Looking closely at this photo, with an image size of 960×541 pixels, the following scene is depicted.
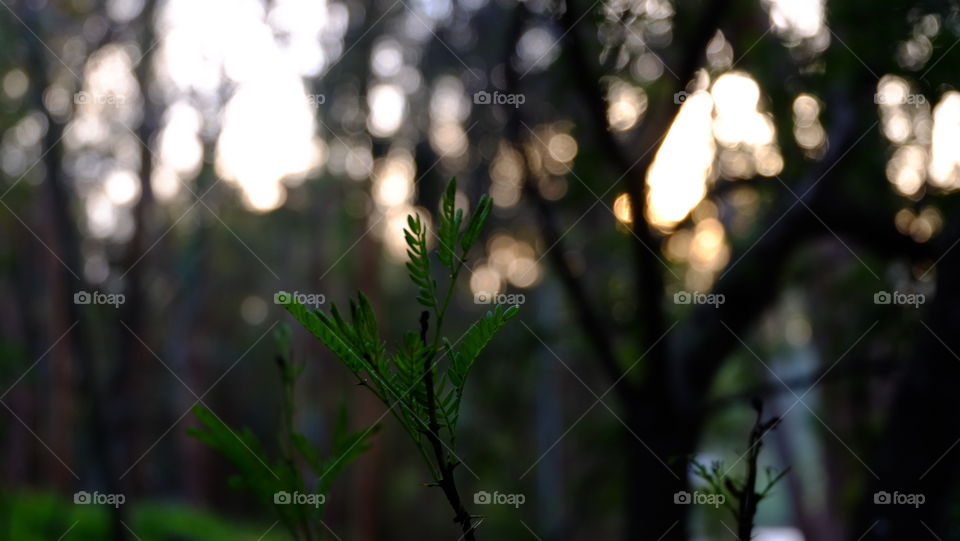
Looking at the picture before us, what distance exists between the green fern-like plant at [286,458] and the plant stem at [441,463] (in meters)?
0.19

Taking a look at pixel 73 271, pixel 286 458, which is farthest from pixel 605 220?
pixel 286 458

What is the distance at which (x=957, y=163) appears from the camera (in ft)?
10.4

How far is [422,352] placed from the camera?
82 cm

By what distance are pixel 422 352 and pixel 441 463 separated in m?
0.09

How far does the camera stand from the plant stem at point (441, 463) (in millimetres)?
784

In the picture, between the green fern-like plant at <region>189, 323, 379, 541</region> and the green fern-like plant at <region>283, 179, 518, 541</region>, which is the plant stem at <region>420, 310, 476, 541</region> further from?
the green fern-like plant at <region>189, 323, 379, 541</region>

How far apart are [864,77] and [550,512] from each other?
7525 mm

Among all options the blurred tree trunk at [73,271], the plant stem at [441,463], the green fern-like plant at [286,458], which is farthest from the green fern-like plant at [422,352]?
the blurred tree trunk at [73,271]

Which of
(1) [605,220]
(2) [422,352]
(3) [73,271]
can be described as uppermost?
(1) [605,220]

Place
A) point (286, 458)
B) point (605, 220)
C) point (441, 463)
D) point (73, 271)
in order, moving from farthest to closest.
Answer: point (605, 220) → point (73, 271) → point (286, 458) → point (441, 463)

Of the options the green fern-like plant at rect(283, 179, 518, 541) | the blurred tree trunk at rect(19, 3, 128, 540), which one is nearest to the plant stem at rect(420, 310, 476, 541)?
the green fern-like plant at rect(283, 179, 518, 541)

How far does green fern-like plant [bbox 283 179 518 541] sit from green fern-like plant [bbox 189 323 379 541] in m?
0.16

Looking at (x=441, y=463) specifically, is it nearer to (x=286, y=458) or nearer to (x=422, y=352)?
(x=422, y=352)

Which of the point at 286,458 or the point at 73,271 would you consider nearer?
the point at 286,458
